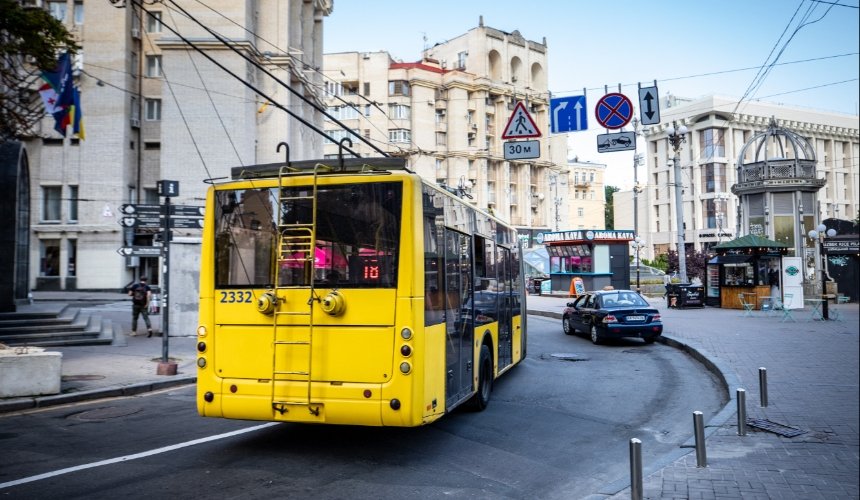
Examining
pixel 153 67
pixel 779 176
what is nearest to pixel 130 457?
→ pixel 779 176

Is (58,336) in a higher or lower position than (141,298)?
lower

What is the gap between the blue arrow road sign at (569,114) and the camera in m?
16.5

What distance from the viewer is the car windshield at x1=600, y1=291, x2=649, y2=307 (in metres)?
18.6

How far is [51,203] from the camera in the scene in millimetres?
44188

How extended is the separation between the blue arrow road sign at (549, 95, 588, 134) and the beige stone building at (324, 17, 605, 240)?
5298 centimetres

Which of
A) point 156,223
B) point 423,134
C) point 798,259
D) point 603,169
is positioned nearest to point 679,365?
point 156,223

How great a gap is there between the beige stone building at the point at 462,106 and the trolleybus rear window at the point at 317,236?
62637 millimetres

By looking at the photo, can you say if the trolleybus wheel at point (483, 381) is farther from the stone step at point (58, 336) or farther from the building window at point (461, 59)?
the building window at point (461, 59)

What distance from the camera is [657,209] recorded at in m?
80.9

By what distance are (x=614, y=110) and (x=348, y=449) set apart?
35.9ft

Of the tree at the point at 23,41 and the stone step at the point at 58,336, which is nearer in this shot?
the tree at the point at 23,41

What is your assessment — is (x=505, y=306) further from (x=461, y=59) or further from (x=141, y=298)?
(x=461, y=59)

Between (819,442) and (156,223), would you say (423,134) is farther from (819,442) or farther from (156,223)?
(819,442)

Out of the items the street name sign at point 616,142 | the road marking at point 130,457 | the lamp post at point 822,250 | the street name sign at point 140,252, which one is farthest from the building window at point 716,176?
the road marking at point 130,457
